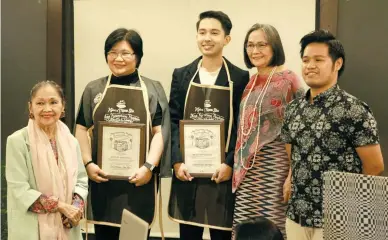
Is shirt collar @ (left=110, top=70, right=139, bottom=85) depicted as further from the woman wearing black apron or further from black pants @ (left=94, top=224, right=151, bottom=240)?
black pants @ (left=94, top=224, right=151, bottom=240)

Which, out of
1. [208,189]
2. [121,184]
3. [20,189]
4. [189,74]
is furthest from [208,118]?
[20,189]

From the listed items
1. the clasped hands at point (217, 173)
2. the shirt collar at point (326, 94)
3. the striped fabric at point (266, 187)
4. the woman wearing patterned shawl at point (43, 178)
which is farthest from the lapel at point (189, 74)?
the shirt collar at point (326, 94)

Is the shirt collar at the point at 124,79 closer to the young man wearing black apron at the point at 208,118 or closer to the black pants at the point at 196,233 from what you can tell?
the young man wearing black apron at the point at 208,118

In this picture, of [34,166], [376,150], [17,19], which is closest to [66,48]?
[17,19]

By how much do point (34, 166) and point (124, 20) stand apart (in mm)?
1446

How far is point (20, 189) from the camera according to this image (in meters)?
2.39

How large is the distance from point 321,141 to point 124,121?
1155 millimetres

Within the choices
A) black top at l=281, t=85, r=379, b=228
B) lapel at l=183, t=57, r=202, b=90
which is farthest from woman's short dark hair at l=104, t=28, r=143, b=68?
black top at l=281, t=85, r=379, b=228

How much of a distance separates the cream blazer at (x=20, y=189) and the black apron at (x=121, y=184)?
47cm

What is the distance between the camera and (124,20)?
3514mm

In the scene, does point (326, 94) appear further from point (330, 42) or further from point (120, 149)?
point (120, 149)

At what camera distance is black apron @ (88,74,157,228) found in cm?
280

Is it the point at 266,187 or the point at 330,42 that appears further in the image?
the point at 266,187

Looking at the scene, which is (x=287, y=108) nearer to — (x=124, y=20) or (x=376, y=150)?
(x=376, y=150)
